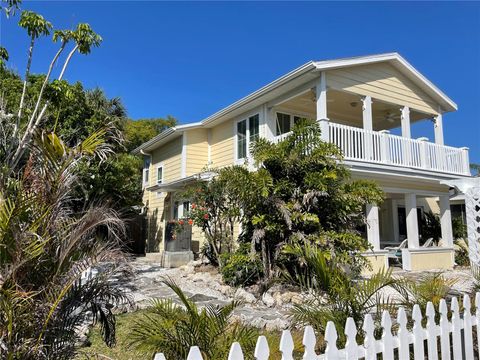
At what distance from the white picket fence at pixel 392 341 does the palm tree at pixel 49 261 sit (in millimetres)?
1407

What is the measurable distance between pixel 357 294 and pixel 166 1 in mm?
11182

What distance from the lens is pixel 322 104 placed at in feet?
33.8

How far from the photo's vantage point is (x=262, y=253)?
25.1 feet

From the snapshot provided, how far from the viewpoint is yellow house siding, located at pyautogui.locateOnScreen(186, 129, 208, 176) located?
15.3m

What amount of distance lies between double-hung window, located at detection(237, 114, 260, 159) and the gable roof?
0.43 meters

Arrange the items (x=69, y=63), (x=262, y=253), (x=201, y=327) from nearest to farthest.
Result: (x=201, y=327)
(x=262, y=253)
(x=69, y=63)

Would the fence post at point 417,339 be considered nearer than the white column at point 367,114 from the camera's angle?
Yes

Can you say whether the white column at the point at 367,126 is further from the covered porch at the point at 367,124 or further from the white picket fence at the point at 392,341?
the white picket fence at the point at 392,341

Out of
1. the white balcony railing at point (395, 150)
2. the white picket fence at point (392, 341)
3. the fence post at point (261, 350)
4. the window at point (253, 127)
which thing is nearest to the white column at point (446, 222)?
the white balcony railing at point (395, 150)

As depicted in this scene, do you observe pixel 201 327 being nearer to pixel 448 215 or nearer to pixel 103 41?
pixel 103 41

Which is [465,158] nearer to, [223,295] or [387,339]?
[223,295]

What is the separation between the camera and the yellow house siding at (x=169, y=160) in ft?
53.3

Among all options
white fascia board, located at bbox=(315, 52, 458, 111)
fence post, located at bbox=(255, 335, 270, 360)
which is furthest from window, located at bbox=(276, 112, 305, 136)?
fence post, located at bbox=(255, 335, 270, 360)

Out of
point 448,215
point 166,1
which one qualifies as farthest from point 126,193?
point 448,215
